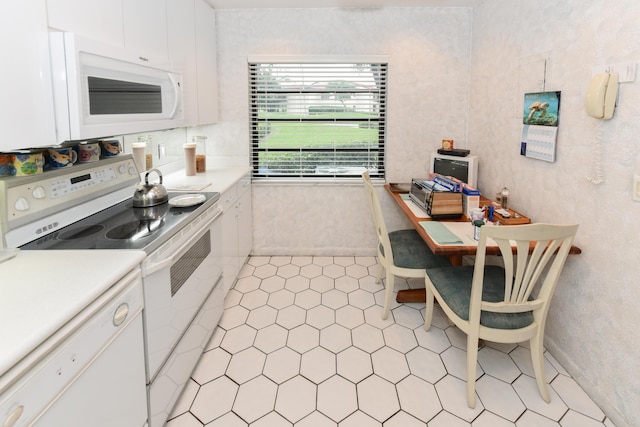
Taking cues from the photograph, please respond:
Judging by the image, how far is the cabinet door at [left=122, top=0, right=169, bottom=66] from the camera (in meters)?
2.00

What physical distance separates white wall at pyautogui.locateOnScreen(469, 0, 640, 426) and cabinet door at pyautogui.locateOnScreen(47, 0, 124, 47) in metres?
2.37

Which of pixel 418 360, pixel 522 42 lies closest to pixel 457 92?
pixel 522 42

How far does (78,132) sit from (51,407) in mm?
996

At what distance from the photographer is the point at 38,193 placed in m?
1.67

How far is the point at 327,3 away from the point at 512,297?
9.52 ft

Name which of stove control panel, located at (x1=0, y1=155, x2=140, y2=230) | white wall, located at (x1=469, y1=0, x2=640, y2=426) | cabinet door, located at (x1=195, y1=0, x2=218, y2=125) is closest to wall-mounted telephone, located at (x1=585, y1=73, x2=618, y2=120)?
white wall, located at (x1=469, y1=0, x2=640, y2=426)

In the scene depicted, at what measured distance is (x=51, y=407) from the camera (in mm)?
1013

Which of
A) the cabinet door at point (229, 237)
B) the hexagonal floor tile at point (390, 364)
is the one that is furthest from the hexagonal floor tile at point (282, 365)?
the cabinet door at point (229, 237)

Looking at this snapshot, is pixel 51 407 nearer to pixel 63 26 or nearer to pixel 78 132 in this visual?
pixel 78 132

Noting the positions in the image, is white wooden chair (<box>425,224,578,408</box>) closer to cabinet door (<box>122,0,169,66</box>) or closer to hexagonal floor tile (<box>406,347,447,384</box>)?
hexagonal floor tile (<box>406,347,447,384</box>)

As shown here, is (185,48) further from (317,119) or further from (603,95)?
(603,95)

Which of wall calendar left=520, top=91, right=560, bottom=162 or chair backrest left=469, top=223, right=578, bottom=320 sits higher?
wall calendar left=520, top=91, right=560, bottom=162

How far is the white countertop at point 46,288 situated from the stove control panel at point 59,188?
0.19 metres

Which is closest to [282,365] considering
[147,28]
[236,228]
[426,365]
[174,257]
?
[426,365]
